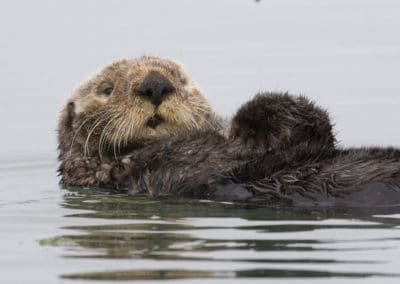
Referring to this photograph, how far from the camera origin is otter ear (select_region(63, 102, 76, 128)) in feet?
29.0

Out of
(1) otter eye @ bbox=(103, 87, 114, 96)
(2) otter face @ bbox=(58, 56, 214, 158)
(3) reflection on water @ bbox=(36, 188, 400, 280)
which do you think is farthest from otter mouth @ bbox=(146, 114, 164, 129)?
(3) reflection on water @ bbox=(36, 188, 400, 280)

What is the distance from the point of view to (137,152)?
8344 mm

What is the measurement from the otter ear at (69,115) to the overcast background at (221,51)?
1718 mm

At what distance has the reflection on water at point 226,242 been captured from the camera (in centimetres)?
604

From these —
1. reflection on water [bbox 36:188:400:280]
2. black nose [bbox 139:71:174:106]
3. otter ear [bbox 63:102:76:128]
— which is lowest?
reflection on water [bbox 36:188:400:280]

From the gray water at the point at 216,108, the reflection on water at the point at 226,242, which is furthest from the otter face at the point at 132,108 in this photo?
the reflection on water at the point at 226,242

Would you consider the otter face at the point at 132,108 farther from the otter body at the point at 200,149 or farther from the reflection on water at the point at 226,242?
the reflection on water at the point at 226,242

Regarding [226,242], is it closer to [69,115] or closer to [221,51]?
[69,115]

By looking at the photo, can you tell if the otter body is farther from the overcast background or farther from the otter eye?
the overcast background

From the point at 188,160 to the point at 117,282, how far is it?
2059 mm

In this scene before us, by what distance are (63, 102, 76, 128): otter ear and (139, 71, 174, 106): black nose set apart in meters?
0.82

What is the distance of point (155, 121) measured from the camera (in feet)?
27.3

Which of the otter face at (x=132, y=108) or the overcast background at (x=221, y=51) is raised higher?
the overcast background at (x=221, y=51)

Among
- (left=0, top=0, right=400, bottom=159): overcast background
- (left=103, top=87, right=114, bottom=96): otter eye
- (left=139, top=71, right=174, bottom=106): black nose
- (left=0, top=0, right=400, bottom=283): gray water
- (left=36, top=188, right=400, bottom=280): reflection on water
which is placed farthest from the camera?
(left=0, top=0, right=400, bottom=159): overcast background
